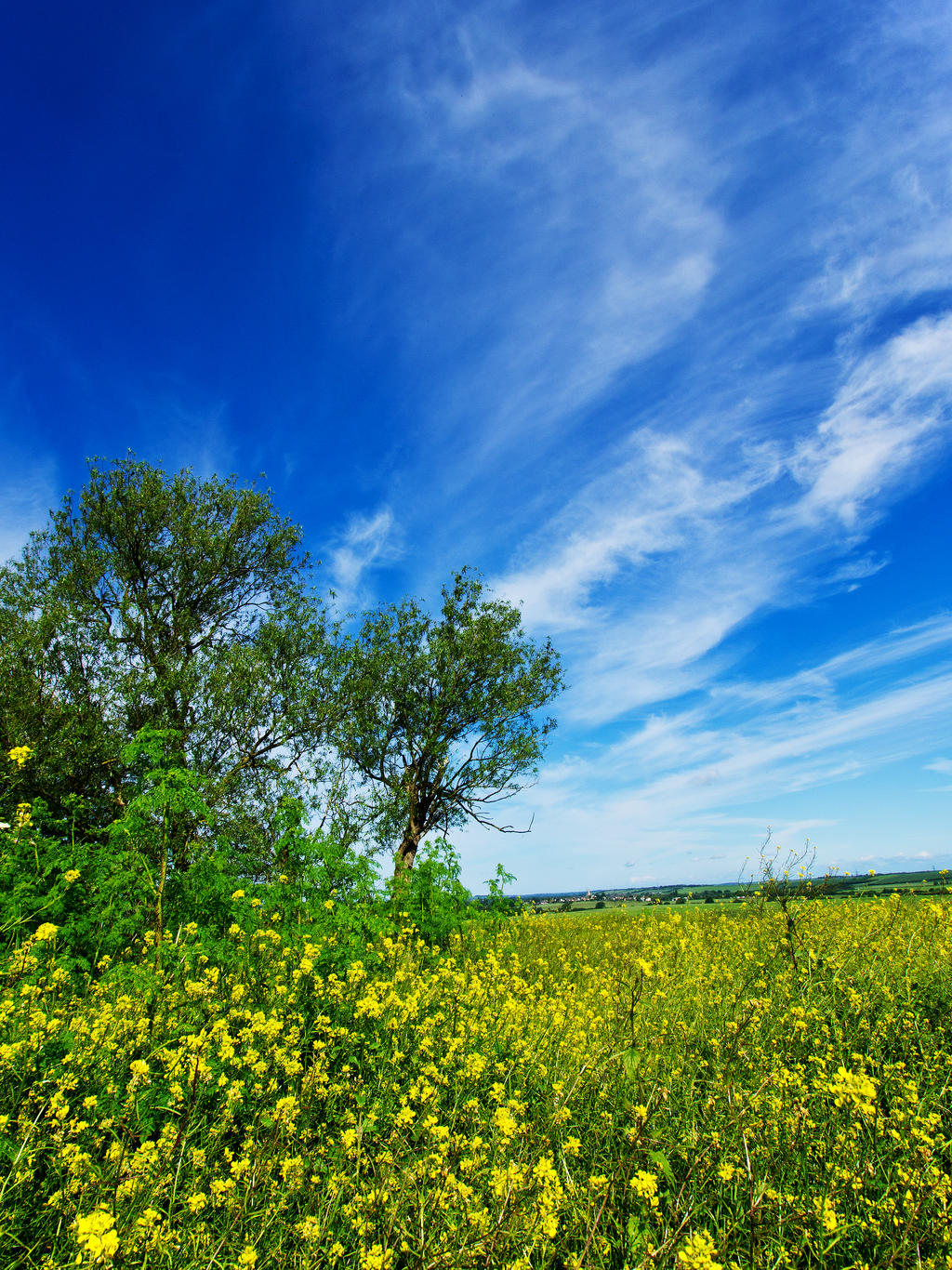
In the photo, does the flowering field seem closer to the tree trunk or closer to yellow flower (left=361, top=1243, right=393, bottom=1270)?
yellow flower (left=361, top=1243, right=393, bottom=1270)

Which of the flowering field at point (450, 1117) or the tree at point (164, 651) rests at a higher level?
the tree at point (164, 651)

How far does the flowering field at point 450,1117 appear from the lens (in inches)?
120

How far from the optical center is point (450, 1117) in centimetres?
432

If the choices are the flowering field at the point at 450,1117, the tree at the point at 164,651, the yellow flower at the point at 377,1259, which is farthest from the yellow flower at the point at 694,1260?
the tree at the point at 164,651

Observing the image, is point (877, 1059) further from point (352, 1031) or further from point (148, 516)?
point (148, 516)

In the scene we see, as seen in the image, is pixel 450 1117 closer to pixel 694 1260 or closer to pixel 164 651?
pixel 694 1260

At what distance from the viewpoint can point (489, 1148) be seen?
4.05 meters

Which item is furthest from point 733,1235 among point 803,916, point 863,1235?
point 803,916

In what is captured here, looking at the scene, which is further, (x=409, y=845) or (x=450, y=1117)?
(x=409, y=845)

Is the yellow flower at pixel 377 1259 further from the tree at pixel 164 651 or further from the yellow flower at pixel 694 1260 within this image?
the tree at pixel 164 651

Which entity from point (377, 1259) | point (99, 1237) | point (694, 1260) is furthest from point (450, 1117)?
point (99, 1237)

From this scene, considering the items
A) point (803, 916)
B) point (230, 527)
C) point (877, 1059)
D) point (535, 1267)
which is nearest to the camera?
point (535, 1267)

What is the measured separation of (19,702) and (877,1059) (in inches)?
902

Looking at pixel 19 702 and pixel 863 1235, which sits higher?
pixel 19 702
